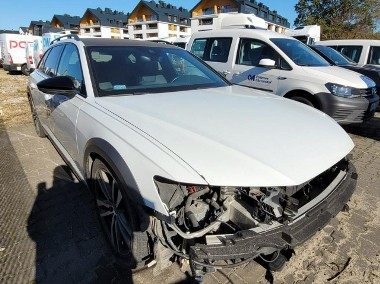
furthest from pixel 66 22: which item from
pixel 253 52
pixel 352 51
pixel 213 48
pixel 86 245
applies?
pixel 86 245

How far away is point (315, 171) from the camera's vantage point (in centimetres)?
171

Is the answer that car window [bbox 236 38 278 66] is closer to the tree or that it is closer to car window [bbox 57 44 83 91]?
car window [bbox 57 44 83 91]

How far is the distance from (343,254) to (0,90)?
12742 mm

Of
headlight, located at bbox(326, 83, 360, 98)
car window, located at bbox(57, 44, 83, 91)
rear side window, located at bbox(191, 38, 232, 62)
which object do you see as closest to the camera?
car window, located at bbox(57, 44, 83, 91)

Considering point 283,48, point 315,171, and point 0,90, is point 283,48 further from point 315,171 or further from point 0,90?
point 0,90

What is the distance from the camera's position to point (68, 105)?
2730 mm

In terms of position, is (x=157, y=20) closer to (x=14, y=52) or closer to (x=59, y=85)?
(x=14, y=52)

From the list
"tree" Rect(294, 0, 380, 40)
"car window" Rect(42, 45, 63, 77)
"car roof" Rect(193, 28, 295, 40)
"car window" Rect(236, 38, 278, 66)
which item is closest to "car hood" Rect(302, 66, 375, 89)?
"car window" Rect(236, 38, 278, 66)

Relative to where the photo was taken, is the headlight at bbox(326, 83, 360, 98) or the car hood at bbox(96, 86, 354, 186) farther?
the headlight at bbox(326, 83, 360, 98)

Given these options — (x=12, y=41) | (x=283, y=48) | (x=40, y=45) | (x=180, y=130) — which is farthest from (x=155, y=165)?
(x=12, y=41)

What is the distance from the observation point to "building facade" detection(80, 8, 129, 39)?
67000 mm

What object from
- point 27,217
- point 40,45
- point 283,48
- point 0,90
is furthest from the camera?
point 40,45

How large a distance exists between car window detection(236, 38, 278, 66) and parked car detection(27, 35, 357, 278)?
10.1ft

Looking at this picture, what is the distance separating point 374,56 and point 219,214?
365 inches
